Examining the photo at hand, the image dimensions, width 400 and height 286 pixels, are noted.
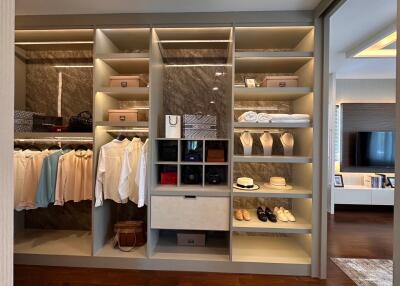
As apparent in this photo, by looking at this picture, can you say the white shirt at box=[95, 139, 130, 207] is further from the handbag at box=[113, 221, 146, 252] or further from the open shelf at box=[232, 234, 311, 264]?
the open shelf at box=[232, 234, 311, 264]

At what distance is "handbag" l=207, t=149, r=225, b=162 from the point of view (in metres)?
2.51

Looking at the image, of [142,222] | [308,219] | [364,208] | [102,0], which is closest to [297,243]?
[308,219]

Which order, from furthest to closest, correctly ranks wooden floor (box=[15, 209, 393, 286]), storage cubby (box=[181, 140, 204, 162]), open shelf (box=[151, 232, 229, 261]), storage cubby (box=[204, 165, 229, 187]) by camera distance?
storage cubby (box=[204, 165, 229, 187]) < storage cubby (box=[181, 140, 204, 162]) < open shelf (box=[151, 232, 229, 261]) < wooden floor (box=[15, 209, 393, 286])

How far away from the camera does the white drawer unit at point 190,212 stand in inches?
92.9

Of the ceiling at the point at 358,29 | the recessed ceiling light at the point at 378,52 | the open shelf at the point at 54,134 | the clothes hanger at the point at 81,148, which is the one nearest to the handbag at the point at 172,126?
the open shelf at the point at 54,134

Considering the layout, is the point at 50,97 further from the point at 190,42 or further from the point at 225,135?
the point at 225,135

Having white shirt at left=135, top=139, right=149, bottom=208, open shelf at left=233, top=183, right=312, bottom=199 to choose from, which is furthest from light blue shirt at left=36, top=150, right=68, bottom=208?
open shelf at left=233, top=183, right=312, bottom=199

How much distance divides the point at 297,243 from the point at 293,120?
1416 millimetres

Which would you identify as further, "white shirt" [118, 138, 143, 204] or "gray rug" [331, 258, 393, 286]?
"white shirt" [118, 138, 143, 204]

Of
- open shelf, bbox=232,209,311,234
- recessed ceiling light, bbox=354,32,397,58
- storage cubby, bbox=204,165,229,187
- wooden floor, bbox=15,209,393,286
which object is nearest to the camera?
wooden floor, bbox=15,209,393,286

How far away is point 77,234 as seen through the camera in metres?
2.91

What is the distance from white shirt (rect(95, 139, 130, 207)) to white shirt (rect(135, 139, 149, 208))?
0.22 m

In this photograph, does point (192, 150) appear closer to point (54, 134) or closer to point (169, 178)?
point (169, 178)

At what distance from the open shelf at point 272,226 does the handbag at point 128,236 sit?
1.05 m
